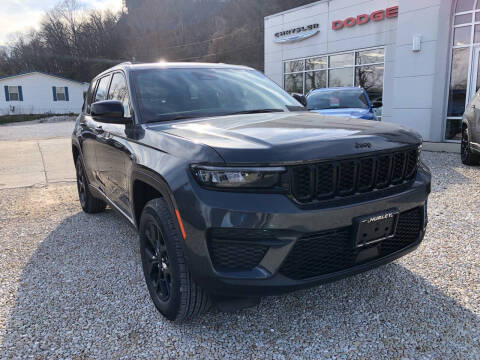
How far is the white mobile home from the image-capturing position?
38.4m

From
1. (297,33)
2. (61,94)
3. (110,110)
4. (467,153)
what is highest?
(297,33)

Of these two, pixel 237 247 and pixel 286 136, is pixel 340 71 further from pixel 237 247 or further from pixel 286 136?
pixel 237 247

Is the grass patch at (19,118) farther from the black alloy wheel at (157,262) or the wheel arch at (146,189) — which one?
the black alloy wheel at (157,262)

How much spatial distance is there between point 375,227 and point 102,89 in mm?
3240

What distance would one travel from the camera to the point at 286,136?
2.11 metres

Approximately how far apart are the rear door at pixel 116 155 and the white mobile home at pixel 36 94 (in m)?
41.1

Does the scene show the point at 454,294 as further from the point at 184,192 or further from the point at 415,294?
the point at 184,192

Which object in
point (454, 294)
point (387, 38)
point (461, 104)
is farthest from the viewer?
point (387, 38)

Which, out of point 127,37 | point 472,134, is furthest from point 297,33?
point 127,37

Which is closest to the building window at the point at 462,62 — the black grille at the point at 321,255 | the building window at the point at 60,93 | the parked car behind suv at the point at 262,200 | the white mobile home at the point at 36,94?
the parked car behind suv at the point at 262,200

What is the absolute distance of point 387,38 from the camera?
48.6 feet

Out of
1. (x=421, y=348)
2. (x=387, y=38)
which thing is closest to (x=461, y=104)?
(x=387, y=38)

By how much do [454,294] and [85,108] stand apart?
14.4 feet

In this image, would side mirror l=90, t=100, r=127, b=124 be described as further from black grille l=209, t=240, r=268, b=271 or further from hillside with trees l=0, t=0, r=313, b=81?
hillside with trees l=0, t=0, r=313, b=81
